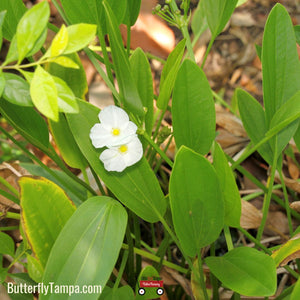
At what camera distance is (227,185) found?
0.52m

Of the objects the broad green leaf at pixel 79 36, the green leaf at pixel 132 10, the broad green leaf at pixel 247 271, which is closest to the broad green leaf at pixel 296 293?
the broad green leaf at pixel 247 271

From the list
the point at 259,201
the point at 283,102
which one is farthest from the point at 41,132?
the point at 259,201

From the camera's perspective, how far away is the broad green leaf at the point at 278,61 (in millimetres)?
568

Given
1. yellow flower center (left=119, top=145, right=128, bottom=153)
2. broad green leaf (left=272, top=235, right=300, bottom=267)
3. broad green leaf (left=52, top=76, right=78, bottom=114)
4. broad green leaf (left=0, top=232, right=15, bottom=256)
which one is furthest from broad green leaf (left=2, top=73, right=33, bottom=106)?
broad green leaf (left=272, top=235, right=300, bottom=267)

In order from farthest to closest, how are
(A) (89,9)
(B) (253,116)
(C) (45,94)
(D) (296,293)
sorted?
(B) (253,116)
(A) (89,9)
(D) (296,293)
(C) (45,94)

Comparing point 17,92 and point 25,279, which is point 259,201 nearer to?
point 25,279

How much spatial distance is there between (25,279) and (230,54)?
0.97 meters

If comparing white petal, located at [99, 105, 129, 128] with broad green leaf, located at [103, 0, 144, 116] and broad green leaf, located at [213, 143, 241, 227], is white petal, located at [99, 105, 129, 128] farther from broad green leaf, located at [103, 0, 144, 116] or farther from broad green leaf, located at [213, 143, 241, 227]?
broad green leaf, located at [213, 143, 241, 227]

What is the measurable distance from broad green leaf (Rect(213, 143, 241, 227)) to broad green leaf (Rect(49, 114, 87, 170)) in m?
0.25

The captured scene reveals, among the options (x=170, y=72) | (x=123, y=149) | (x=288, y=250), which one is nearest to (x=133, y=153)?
(x=123, y=149)

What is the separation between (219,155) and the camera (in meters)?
0.52

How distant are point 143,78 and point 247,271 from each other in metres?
0.33

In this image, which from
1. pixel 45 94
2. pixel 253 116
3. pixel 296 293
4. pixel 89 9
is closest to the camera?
pixel 45 94

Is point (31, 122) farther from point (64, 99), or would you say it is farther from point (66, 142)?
point (64, 99)
